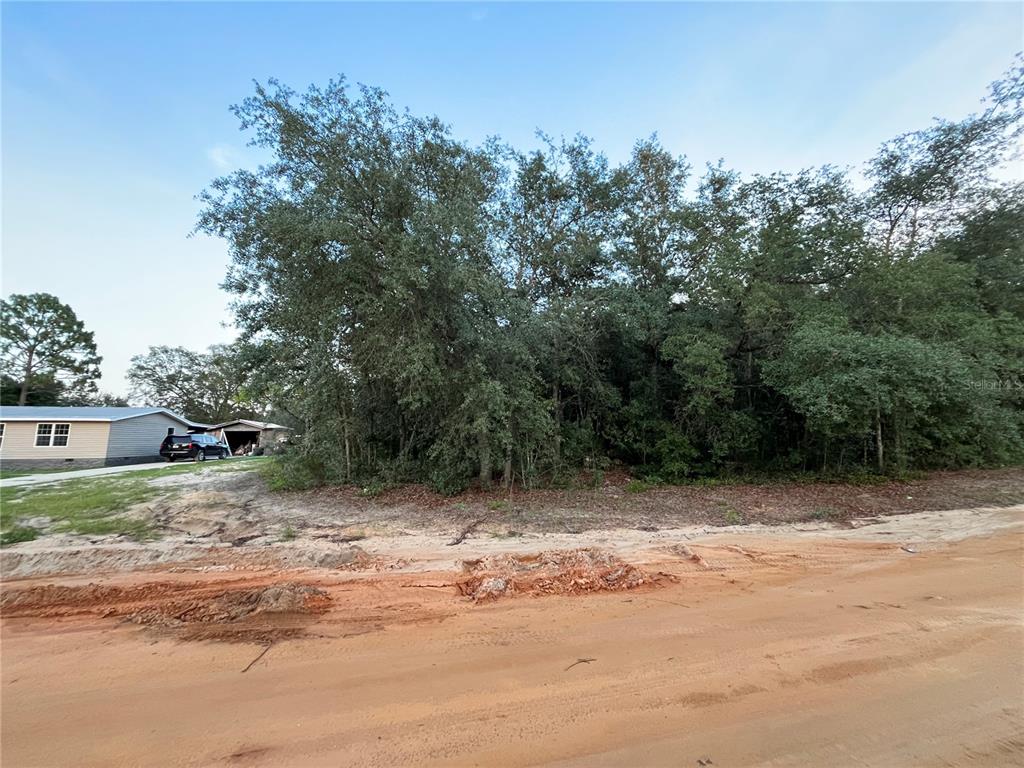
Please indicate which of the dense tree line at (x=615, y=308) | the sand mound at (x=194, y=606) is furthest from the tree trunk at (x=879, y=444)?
the sand mound at (x=194, y=606)

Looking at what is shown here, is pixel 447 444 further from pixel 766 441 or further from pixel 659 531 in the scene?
pixel 766 441

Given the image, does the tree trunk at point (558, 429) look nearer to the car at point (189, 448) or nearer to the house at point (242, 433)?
the car at point (189, 448)

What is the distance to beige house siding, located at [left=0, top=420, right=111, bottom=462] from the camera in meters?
18.6

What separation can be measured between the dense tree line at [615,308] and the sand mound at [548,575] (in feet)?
12.3

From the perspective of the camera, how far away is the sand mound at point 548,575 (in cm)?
411

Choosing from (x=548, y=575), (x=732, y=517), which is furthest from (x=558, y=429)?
(x=548, y=575)

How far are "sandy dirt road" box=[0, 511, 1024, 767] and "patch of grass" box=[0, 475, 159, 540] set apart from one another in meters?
2.90

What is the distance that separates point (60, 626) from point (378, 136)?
844cm

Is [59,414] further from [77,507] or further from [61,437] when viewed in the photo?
[77,507]

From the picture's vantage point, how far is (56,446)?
747 inches

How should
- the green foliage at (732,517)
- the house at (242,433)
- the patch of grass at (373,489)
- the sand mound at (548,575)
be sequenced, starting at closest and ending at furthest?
the sand mound at (548,575) → the green foliage at (732,517) → the patch of grass at (373,489) → the house at (242,433)

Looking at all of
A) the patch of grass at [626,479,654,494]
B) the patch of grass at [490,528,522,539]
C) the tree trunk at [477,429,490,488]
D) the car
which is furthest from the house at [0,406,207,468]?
the patch of grass at [626,479,654,494]

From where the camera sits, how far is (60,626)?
350 cm

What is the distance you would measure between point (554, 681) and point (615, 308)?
27.0 feet
